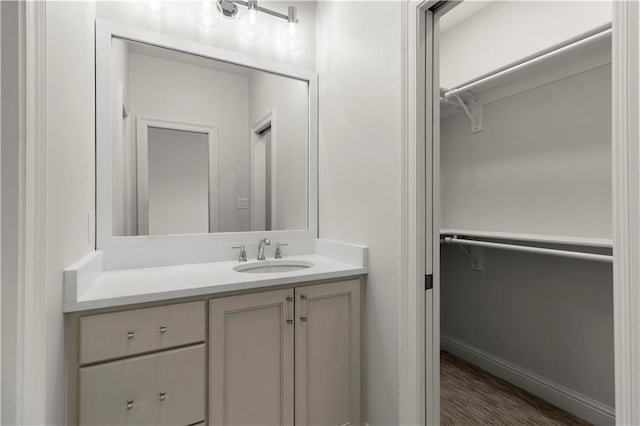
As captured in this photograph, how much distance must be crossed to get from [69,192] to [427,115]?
1352 millimetres

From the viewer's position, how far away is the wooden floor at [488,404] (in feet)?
5.76

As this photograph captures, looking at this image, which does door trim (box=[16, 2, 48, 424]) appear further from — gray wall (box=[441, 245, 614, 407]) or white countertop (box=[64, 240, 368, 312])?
gray wall (box=[441, 245, 614, 407])

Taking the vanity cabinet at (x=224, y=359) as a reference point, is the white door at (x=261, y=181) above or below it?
above

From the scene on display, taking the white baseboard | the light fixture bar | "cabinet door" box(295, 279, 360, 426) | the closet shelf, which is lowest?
the white baseboard

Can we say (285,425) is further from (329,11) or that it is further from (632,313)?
(329,11)

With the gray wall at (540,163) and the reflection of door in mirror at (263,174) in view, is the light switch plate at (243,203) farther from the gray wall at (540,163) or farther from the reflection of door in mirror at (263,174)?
the gray wall at (540,163)

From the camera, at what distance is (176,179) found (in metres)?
1.80

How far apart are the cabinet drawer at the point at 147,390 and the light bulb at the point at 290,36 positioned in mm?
1749

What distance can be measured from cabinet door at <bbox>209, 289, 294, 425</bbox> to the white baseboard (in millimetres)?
1555

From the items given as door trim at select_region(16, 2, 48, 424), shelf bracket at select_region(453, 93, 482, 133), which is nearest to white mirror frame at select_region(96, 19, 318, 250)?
door trim at select_region(16, 2, 48, 424)

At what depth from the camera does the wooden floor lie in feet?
5.76

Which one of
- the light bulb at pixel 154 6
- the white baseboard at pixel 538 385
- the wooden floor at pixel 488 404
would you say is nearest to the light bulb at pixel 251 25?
the light bulb at pixel 154 6

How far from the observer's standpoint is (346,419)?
156 centimetres

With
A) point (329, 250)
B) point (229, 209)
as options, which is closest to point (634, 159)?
point (329, 250)
